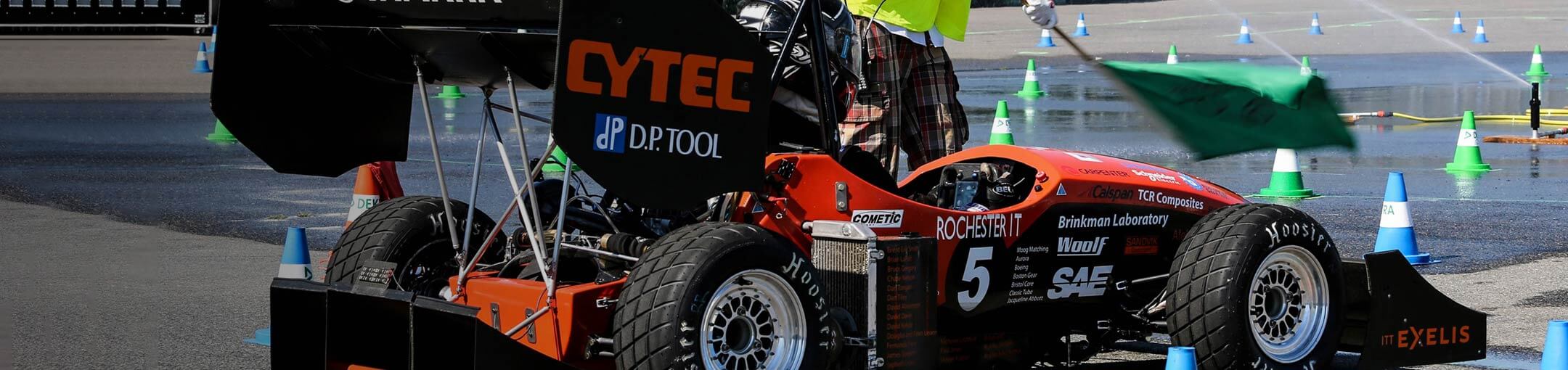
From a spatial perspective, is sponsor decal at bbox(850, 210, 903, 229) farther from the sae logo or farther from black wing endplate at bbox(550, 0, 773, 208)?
the sae logo

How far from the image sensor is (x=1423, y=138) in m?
15.6

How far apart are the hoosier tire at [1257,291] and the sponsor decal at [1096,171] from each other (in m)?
0.36

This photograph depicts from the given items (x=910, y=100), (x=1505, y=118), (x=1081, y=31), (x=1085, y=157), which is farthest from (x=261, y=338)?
(x=1081, y=31)

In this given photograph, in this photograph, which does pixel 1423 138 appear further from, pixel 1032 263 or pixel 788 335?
pixel 788 335

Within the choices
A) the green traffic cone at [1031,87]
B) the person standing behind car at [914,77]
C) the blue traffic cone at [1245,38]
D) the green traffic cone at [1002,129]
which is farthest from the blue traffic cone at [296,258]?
the blue traffic cone at [1245,38]

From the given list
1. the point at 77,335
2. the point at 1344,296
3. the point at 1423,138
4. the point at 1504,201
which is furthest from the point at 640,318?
the point at 1423,138

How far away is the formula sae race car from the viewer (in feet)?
15.0

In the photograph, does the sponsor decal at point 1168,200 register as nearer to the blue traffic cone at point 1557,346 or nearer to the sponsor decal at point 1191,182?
the sponsor decal at point 1191,182

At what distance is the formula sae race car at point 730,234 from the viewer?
4559 millimetres

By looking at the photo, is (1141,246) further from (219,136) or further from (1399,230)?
(219,136)

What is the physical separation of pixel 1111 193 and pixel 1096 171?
0.09 meters

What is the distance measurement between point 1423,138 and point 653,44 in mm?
12590

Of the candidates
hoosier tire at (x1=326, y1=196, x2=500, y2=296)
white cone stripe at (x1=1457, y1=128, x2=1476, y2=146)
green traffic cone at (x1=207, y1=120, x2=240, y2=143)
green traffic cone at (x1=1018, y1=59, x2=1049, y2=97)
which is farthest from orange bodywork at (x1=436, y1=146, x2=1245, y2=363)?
green traffic cone at (x1=1018, y1=59, x2=1049, y2=97)

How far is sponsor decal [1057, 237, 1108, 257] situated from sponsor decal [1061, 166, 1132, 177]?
22cm
